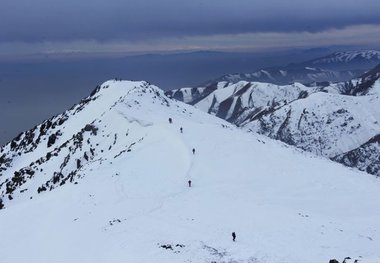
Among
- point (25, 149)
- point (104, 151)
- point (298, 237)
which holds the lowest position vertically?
point (25, 149)

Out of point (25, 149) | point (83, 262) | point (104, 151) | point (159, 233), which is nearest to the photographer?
point (83, 262)

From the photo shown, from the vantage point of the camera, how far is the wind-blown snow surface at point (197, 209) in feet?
91.8

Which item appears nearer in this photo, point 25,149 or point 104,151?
point 104,151

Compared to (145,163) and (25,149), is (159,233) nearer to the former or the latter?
(145,163)

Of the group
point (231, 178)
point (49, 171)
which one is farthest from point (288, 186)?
point (49, 171)

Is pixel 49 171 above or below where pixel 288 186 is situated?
below

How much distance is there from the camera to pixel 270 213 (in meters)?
34.2

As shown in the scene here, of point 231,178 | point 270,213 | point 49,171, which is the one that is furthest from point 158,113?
point 270,213

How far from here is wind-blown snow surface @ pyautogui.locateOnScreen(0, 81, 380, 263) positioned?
2797 centimetres

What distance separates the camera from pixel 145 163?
5000 centimetres

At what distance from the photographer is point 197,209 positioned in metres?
34.9

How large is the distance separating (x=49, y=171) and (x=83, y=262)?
46065 millimetres

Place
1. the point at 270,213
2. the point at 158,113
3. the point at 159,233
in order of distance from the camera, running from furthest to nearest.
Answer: the point at 158,113 → the point at 270,213 → the point at 159,233

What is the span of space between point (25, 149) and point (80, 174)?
52.0 meters
